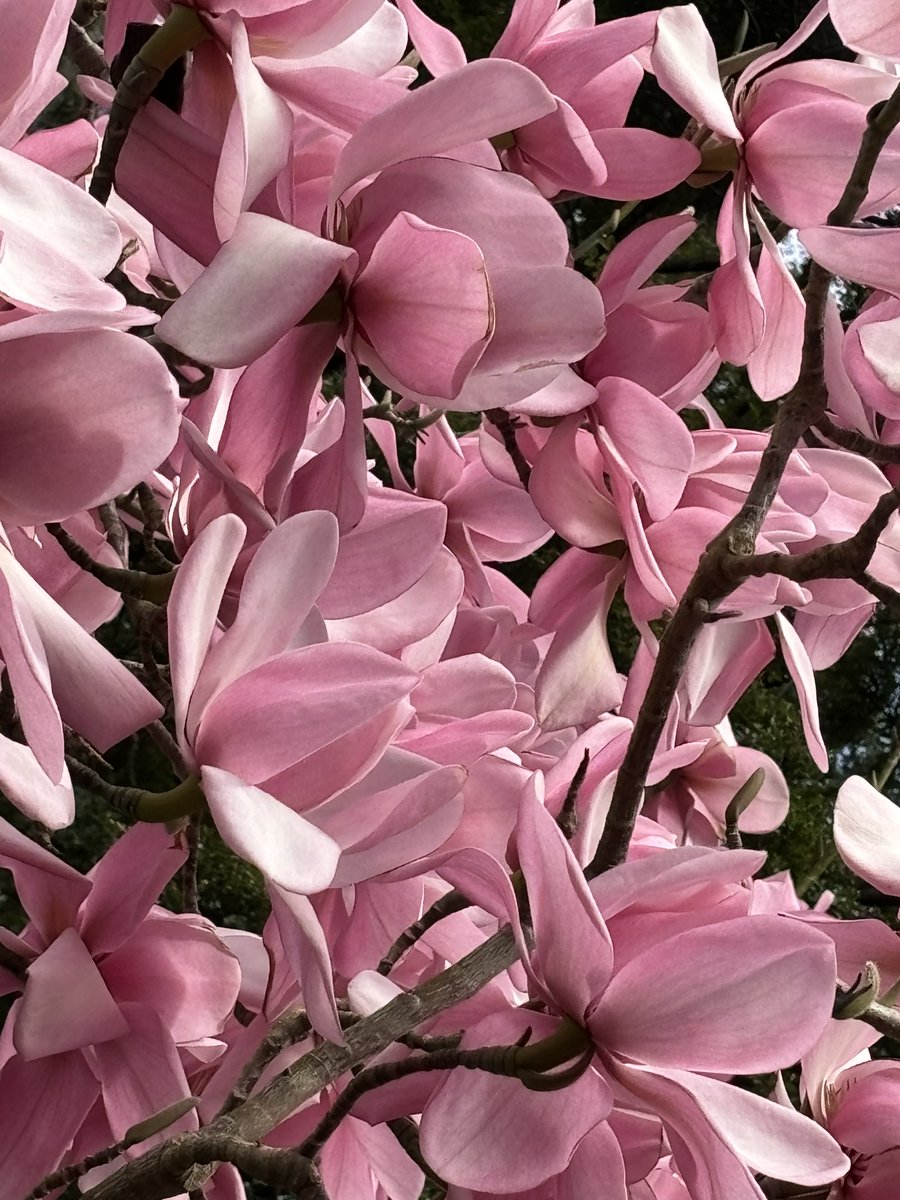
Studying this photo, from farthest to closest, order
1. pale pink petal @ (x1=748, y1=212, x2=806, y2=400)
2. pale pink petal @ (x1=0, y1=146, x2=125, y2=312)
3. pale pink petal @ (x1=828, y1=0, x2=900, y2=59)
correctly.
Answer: pale pink petal @ (x1=748, y1=212, x2=806, y2=400) < pale pink petal @ (x1=828, y1=0, x2=900, y2=59) < pale pink petal @ (x1=0, y1=146, x2=125, y2=312)

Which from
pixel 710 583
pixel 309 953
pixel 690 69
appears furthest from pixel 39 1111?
pixel 690 69

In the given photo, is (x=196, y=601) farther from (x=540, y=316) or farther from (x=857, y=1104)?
(x=857, y=1104)

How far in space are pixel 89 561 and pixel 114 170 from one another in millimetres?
130

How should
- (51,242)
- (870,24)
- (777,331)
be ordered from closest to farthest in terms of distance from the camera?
1. (51,242)
2. (870,24)
3. (777,331)

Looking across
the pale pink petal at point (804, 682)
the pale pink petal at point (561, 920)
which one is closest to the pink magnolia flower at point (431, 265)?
the pale pink petal at point (561, 920)

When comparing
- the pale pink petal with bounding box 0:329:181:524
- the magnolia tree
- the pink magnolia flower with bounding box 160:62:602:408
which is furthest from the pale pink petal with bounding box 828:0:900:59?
the pale pink petal with bounding box 0:329:181:524

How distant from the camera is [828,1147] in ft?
1.04

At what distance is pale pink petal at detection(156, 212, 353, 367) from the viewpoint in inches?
10.0

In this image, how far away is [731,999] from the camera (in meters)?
0.30

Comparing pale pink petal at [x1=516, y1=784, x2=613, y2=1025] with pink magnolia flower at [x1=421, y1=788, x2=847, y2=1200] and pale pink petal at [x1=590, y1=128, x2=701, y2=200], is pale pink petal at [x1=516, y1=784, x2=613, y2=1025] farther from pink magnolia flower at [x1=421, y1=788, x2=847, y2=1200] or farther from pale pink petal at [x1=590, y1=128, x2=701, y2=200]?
pale pink petal at [x1=590, y1=128, x2=701, y2=200]

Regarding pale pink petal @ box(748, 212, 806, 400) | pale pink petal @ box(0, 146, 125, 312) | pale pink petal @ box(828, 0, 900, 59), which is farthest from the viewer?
pale pink petal @ box(748, 212, 806, 400)

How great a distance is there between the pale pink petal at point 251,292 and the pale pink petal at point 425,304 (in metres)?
0.02

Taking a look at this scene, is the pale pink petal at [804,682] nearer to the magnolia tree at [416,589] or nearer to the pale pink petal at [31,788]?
the magnolia tree at [416,589]

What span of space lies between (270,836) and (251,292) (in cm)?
10
